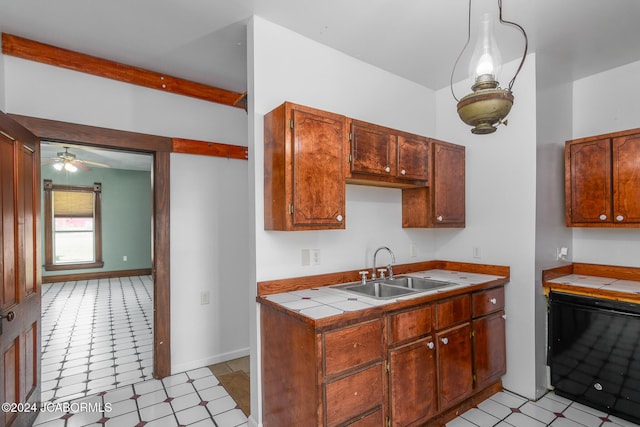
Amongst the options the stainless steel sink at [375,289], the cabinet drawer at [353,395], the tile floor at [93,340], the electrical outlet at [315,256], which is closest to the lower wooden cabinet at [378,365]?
the cabinet drawer at [353,395]

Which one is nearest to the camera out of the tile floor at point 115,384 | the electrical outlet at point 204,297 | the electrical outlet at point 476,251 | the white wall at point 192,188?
the tile floor at point 115,384

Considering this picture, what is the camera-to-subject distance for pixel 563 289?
2.67 metres

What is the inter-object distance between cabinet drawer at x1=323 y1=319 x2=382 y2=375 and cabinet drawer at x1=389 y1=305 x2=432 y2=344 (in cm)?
12

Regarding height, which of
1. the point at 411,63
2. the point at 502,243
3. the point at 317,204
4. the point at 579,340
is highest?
the point at 411,63

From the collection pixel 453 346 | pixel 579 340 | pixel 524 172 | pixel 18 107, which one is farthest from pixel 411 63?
pixel 18 107

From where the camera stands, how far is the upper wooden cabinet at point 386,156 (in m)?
2.34

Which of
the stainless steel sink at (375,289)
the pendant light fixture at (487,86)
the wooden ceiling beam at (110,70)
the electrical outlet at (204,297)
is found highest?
the wooden ceiling beam at (110,70)

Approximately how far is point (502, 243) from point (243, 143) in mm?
2759

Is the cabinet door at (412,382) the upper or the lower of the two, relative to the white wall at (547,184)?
lower

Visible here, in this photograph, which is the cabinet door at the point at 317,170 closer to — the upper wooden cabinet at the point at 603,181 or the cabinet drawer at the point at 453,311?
the cabinet drawer at the point at 453,311

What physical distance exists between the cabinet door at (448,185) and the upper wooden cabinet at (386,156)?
0.45 ft

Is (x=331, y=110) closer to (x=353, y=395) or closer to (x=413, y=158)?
(x=413, y=158)

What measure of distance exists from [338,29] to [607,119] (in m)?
2.65

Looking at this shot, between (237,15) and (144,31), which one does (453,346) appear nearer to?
(237,15)
